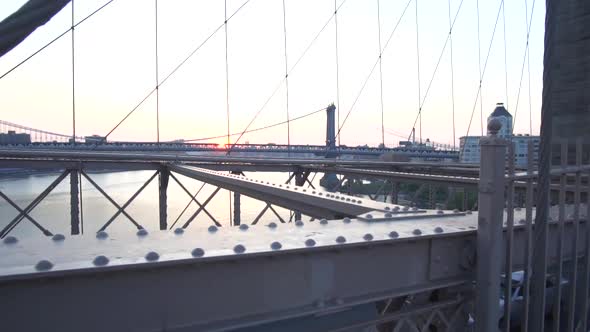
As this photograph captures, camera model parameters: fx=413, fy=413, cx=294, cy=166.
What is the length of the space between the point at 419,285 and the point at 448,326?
0.38 meters

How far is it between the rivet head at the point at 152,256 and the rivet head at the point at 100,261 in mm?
126

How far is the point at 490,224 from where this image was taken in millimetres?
2035

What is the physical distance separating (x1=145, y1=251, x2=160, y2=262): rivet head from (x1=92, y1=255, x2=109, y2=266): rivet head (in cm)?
13

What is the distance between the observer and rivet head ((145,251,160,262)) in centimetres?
140

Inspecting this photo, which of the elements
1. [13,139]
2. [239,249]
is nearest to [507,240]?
[239,249]

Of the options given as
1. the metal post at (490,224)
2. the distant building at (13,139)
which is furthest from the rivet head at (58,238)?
the distant building at (13,139)

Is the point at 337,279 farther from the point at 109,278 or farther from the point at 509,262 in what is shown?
the point at 509,262

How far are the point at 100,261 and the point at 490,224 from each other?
1.74m

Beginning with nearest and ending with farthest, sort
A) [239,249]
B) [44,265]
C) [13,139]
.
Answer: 1. [44,265]
2. [239,249]
3. [13,139]

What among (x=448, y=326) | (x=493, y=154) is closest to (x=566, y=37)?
(x=493, y=154)

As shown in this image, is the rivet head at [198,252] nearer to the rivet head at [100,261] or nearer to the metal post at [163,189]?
the rivet head at [100,261]

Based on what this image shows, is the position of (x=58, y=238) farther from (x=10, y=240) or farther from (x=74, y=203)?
(x=74, y=203)

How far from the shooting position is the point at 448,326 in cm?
212

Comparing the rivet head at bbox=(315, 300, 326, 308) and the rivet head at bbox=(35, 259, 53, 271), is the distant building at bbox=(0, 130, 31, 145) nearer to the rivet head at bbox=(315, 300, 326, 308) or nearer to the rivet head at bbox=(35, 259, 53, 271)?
the rivet head at bbox=(35, 259, 53, 271)
